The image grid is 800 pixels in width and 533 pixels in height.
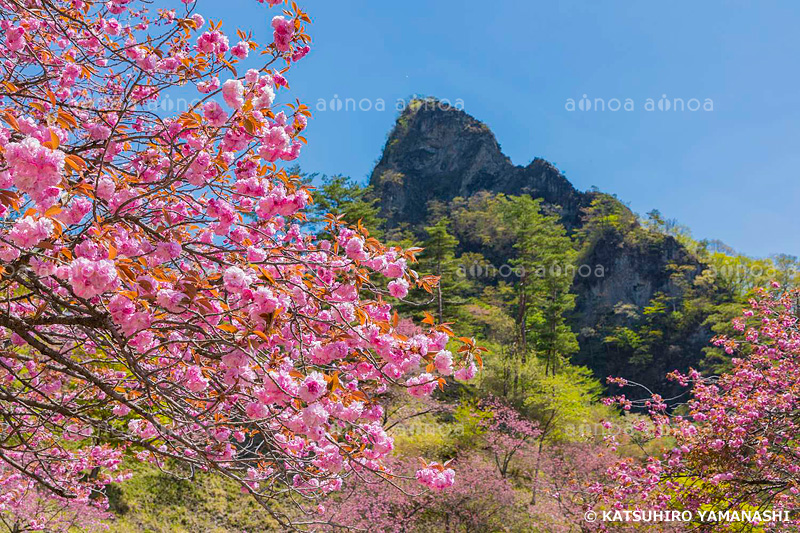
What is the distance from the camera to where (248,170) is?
229 centimetres

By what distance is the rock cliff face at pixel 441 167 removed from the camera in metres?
52.0

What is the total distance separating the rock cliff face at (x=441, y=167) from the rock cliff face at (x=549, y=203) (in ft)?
0.40

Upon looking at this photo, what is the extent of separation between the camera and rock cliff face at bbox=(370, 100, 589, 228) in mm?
51969

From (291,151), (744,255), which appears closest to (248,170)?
(291,151)

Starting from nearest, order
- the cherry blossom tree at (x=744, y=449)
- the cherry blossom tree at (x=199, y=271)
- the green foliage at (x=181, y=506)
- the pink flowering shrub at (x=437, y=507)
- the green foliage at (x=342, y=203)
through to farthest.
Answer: the cherry blossom tree at (x=199, y=271) < the cherry blossom tree at (x=744, y=449) < the pink flowering shrub at (x=437, y=507) < the green foliage at (x=181, y=506) < the green foliage at (x=342, y=203)

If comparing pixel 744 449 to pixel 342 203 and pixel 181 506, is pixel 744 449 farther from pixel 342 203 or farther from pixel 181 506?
pixel 342 203

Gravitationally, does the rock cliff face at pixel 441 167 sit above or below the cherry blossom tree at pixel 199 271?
above

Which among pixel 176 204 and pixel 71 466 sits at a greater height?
pixel 176 204

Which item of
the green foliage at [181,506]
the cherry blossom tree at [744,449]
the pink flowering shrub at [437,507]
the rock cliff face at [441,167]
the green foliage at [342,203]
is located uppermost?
the rock cliff face at [441,167]

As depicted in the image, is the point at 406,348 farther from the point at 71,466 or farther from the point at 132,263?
the point at 71,466

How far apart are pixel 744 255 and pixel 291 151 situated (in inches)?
1514

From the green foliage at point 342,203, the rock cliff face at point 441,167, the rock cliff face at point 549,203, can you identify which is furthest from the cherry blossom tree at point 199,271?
the rock cliff face at point 441,167

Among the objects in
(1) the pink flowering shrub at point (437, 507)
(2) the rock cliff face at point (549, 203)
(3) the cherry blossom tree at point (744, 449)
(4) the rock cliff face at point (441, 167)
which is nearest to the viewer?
(3) the cherry blossom tree at point (744, 449)

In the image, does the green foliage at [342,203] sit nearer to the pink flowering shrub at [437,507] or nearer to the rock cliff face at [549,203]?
the pink flowering shrub at [437,507]
